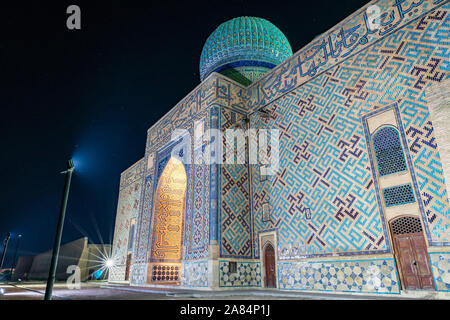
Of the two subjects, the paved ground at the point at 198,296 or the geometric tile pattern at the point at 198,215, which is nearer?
the paved ground at the point at 198,296

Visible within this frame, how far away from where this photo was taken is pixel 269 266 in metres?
6.15

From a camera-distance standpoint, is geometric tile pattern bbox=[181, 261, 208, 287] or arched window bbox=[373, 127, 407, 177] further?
geometric tile pattern bbox=[181, 261, 208, 287]

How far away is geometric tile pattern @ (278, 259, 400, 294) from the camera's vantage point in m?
4.18

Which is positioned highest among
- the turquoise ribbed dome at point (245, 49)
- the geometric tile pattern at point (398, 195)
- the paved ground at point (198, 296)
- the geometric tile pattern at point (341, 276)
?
the turquoise ribbed dome at point (245, 49)

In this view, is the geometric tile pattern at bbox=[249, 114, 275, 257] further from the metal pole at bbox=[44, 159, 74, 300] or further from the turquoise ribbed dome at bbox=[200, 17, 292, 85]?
the metal pole at bbox=[44, 159, 74, 300]

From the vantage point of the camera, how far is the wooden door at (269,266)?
601 cm

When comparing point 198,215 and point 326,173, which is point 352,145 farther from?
point 198,215

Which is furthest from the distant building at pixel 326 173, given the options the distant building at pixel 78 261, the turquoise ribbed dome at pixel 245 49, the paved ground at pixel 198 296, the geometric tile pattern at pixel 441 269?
the distant building at pixel 78 261

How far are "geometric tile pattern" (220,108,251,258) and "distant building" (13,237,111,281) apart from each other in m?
10.0

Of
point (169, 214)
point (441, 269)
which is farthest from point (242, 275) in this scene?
point (441, 269)

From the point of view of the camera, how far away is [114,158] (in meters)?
17.1

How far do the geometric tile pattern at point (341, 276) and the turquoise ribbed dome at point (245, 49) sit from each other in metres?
5.87

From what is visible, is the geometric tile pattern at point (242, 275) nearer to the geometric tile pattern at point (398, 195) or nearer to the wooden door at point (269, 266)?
the wooden door at point (269, 266)

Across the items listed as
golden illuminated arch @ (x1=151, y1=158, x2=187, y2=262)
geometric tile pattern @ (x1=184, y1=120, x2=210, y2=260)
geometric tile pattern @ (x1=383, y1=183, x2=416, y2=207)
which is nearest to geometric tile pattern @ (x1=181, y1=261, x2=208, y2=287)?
geometric tile pattern @ (x1=184, y1=120, x2=210, y2=260)
